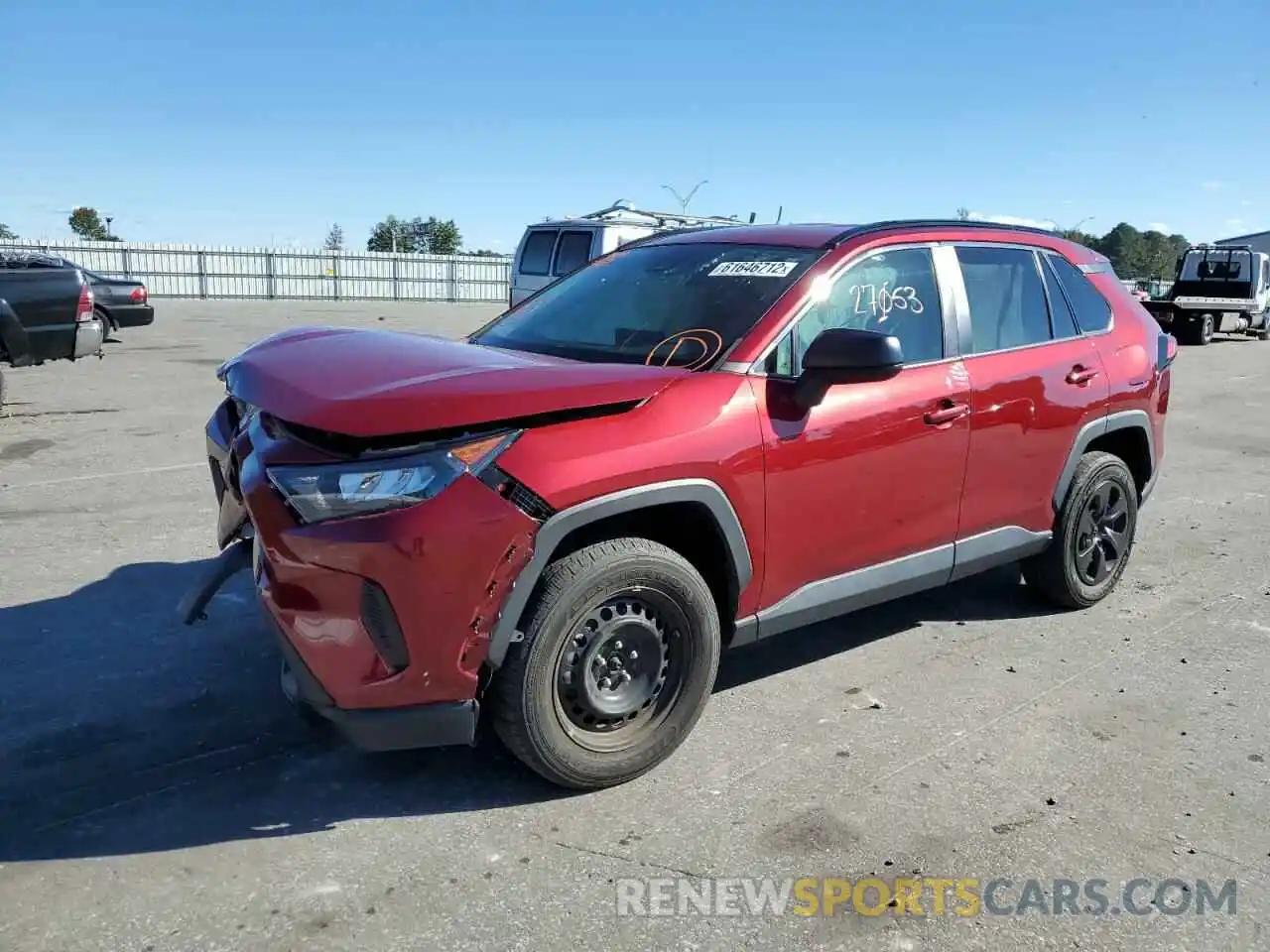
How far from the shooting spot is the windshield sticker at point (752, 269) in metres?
3.86

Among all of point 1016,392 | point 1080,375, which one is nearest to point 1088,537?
point 1080,375

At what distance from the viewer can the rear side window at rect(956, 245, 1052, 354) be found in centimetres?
439

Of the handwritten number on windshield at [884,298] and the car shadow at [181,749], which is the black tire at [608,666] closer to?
the car shadow at [181,749]

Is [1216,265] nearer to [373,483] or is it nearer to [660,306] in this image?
[660,306]

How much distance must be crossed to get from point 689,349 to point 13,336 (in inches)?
371

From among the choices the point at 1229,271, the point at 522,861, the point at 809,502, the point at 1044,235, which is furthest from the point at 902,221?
the point at 1229,271

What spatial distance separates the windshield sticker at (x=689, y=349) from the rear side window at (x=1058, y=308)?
6.50 ft

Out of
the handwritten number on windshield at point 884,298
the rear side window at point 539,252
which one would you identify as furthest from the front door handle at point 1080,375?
the rear side window at point 539,252

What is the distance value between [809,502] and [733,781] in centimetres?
98

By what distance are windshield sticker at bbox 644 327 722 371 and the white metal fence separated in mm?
35929

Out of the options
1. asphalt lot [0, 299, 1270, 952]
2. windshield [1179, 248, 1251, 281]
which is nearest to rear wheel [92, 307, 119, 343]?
asphalt lot [0, 299, 1270, 952]

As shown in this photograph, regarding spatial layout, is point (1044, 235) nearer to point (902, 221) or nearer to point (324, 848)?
point (902, 221)

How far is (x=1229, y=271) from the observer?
2738 centimetres

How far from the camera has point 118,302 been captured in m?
18.1
